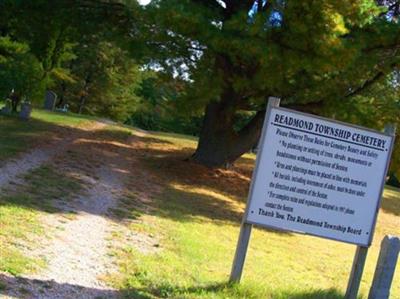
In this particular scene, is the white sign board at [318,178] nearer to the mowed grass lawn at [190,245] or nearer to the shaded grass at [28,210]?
the mowed grass lawn at [190,245]

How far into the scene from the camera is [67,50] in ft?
88.6

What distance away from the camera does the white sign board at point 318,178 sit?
6801mm

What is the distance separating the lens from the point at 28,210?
8.53 metres

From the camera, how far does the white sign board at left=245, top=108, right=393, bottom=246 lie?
680 cm

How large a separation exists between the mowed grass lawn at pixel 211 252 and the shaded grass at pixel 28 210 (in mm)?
972

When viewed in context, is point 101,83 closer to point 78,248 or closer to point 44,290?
point 78,248

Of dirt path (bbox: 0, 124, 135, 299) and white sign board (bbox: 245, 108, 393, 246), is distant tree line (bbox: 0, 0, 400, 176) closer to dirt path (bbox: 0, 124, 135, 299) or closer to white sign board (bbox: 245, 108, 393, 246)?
dirt path (bbox: 0, 124, 135, 299)

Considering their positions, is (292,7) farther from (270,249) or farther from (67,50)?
(67,50)

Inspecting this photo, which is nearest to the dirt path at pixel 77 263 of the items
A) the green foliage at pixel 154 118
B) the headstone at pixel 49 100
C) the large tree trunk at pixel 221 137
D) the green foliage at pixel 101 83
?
the large tree trunk at pixel 221 137

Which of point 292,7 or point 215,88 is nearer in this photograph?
point 292,7

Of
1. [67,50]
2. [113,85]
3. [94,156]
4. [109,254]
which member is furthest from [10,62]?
[113,85]

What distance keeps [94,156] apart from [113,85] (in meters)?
37.1

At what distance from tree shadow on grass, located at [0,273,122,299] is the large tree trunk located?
12.8 m

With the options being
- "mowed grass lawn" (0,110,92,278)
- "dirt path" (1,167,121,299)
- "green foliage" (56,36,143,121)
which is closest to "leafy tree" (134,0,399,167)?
"mowed grass lawn" (0,110,92,278)
